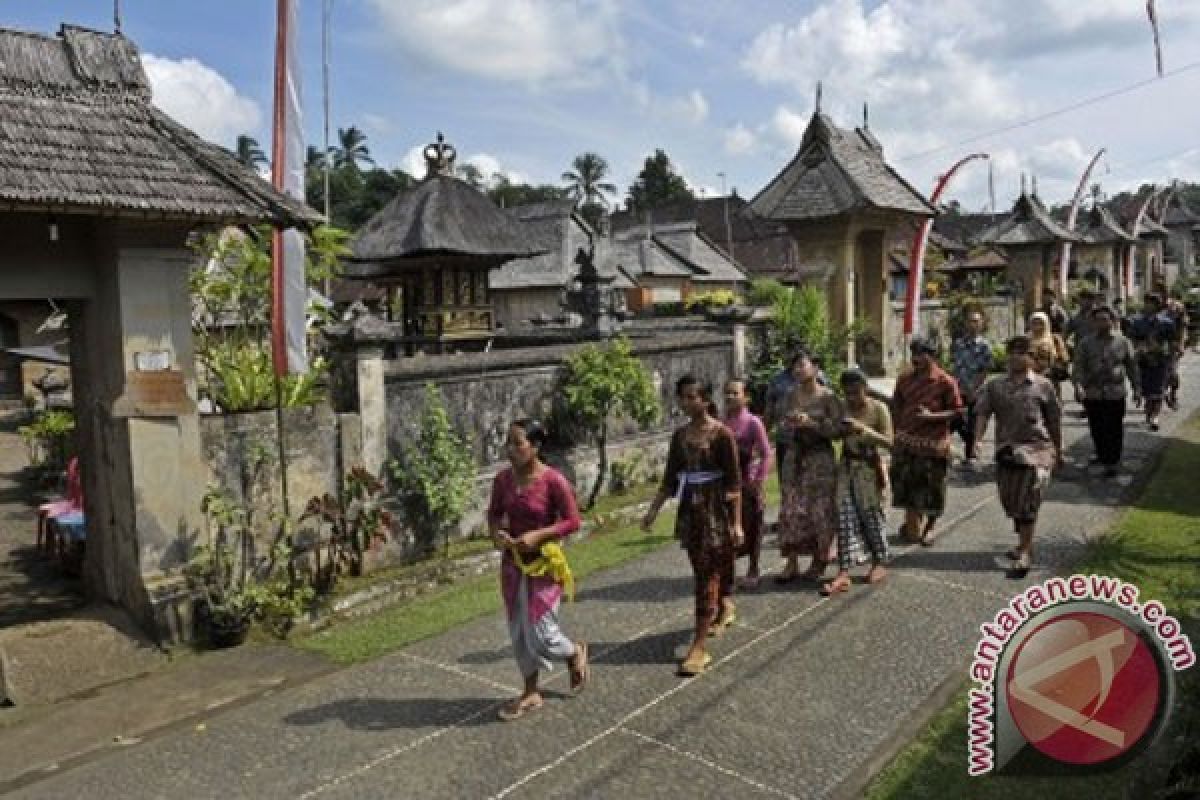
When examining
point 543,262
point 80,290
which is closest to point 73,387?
point 80,290

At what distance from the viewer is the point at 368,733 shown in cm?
539

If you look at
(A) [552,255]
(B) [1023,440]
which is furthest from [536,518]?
(A) [552,255]

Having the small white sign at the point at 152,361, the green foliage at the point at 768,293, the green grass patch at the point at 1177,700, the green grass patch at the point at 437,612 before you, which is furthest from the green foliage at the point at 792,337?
the small white sign at the point at 152,361

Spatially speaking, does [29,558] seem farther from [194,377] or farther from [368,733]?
[368,733]

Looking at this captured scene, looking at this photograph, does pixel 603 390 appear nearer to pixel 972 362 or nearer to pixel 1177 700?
pixel 972 362

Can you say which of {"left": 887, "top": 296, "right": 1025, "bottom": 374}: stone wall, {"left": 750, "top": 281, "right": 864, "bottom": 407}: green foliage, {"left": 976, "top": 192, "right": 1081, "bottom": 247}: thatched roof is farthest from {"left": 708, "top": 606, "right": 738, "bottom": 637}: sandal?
{"left": 976, "top": 192, "right": 1081, "bottom": 247}: thatched roof

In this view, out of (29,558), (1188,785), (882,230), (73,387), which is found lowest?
(29,558)

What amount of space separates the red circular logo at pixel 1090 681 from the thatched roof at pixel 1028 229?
964 inches

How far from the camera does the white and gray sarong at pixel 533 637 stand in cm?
541

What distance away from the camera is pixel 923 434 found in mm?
8000

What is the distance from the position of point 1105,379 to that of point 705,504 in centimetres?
667

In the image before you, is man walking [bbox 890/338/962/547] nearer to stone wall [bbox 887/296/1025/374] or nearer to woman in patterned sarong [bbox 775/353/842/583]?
woman in patterned sarong [bbox 775/353/842/583]

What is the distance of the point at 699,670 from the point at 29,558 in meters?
8.73

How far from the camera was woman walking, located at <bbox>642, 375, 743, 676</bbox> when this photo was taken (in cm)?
590
